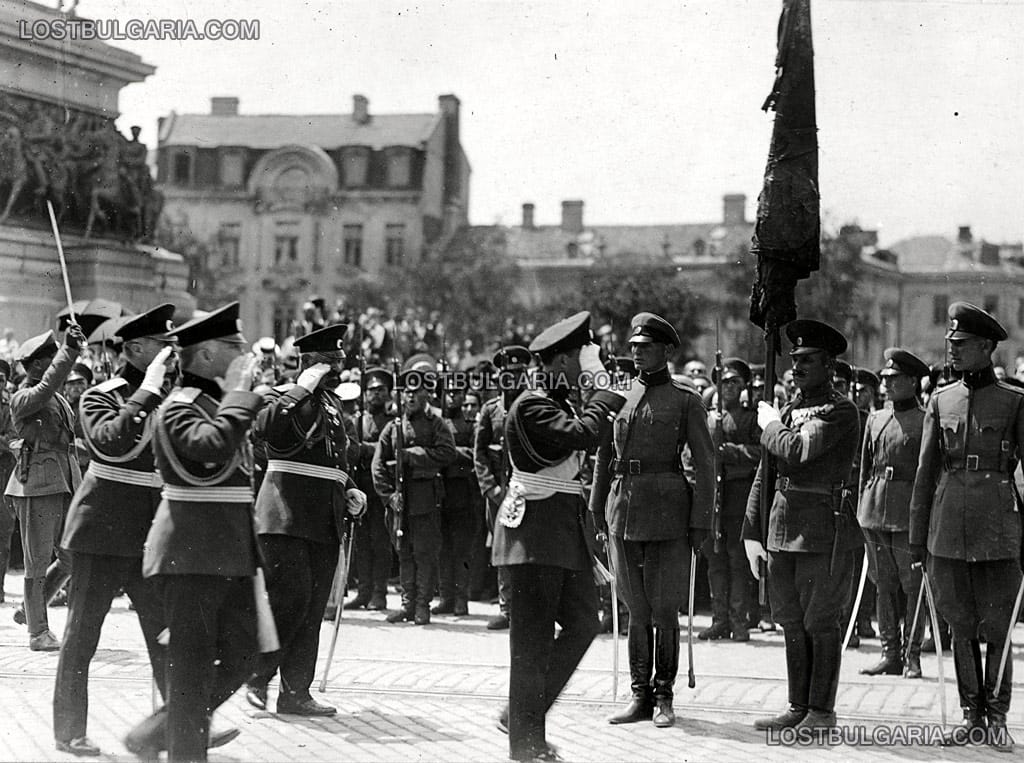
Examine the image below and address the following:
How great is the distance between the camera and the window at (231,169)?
57062 mm

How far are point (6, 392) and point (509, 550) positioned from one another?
7.48 m

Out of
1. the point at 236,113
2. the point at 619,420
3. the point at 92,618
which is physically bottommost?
the point at 92,618

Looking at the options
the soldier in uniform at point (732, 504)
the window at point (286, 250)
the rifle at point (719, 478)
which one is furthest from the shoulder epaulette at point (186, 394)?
the window at point (286, 250)

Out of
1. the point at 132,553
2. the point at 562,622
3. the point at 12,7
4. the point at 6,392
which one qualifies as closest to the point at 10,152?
the point at 12,7

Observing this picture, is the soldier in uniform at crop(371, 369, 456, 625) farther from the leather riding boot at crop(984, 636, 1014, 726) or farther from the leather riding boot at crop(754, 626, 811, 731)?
the leather riding boot at crop(984, 636, 1014, 726)

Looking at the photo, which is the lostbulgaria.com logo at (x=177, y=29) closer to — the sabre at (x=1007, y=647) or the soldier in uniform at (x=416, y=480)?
the soldier in uniform at (x=416, y=480)

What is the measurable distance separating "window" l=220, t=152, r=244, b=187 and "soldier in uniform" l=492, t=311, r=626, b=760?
52.6m

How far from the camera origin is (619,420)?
773 centimetres

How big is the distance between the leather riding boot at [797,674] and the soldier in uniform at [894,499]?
2.21 meters

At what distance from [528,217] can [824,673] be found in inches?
2227

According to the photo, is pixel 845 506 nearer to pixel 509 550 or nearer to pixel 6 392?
pixel 509 550

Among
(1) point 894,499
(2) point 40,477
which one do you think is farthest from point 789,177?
(2) point 40,477

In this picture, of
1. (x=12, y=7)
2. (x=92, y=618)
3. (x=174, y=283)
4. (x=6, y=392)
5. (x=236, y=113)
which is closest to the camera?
(x=92, y=618)

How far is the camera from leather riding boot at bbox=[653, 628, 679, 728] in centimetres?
738
